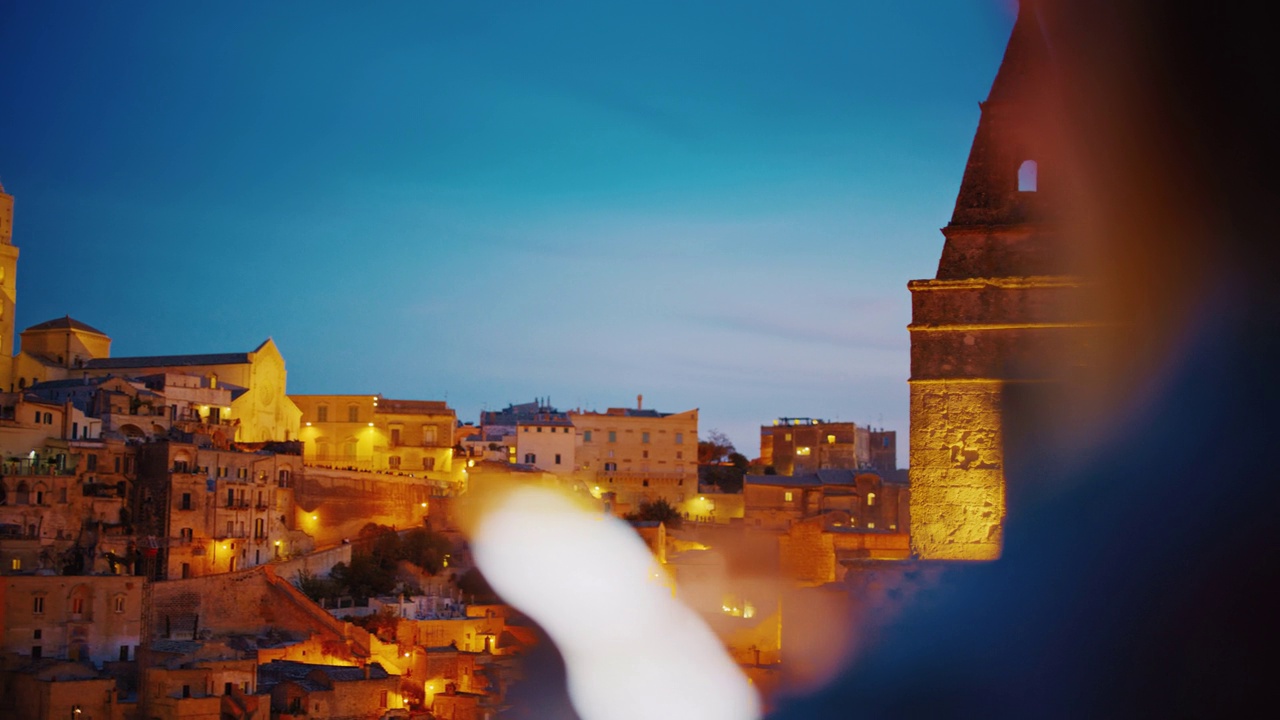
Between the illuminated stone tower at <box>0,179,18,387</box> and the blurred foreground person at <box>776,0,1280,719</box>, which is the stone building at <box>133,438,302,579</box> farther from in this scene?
the blurred foreground person at <box>776,0,1280,719</box>

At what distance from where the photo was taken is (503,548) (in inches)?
1937

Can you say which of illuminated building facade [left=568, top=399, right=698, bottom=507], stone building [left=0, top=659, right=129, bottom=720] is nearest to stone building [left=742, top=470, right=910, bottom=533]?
illuminated building facade [left=568, top=399, right=698, bottom=507]

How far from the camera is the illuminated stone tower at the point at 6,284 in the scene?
4944 centimetres

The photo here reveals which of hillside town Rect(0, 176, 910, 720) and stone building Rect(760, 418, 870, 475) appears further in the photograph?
stone building Rect(760, 418, 870, 475)

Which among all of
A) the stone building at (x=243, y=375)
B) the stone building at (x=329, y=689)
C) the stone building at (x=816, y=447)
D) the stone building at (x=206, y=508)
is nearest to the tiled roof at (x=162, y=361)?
the stone building at (x=243, y=375)

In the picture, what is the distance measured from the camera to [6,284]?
51531mm

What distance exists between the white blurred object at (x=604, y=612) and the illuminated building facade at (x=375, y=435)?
8.65m

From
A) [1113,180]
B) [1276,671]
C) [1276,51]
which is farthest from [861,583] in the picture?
[1276,51]

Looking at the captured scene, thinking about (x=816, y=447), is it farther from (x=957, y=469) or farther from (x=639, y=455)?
(x=957, y=469)

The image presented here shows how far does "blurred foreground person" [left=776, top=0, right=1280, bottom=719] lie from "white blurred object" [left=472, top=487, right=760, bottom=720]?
9.07m

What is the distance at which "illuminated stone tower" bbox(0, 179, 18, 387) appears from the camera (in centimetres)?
4944

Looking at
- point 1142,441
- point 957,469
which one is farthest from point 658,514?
point 1142,441

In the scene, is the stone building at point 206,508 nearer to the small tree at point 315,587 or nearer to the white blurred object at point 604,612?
the small tree at point 315,587

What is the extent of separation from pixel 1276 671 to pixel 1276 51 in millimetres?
4989
